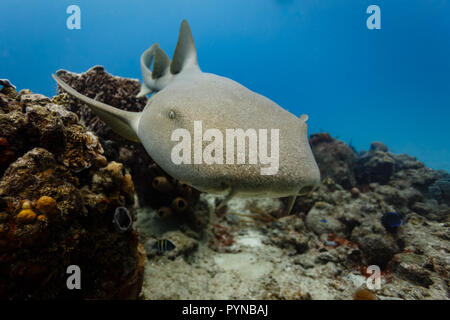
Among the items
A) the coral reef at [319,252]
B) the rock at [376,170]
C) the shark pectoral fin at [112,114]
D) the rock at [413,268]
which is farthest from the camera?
the rock at [376,170]

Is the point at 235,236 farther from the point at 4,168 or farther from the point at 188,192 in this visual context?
the point at 4,168

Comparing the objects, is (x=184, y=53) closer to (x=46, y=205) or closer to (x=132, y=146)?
(x=132, y=146)

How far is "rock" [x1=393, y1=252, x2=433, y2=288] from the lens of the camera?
329cm

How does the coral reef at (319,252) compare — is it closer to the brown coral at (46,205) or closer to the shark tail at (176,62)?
the brown coral at (46,205)

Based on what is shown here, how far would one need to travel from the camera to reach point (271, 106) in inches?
75.9

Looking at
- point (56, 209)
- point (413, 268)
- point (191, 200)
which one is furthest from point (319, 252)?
point (56, 209)

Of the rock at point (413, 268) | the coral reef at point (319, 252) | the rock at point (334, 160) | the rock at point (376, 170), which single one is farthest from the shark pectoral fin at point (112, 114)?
the rock at point (376, 170)

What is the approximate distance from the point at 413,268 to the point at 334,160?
5679mm

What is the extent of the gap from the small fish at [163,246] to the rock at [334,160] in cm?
692

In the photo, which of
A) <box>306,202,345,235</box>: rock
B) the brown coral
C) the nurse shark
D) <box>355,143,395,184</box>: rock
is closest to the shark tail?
the nurse shark

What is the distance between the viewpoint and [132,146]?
166 inches

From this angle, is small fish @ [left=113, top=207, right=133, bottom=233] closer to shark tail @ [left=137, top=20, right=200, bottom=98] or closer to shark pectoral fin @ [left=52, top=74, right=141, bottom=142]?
shark pectoral fin @ [left=52, top=74, right=141, bottom=142]

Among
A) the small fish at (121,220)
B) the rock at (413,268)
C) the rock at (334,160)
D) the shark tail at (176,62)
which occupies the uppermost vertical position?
the shark tail at (176,62)

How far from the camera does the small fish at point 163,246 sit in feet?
10.9
